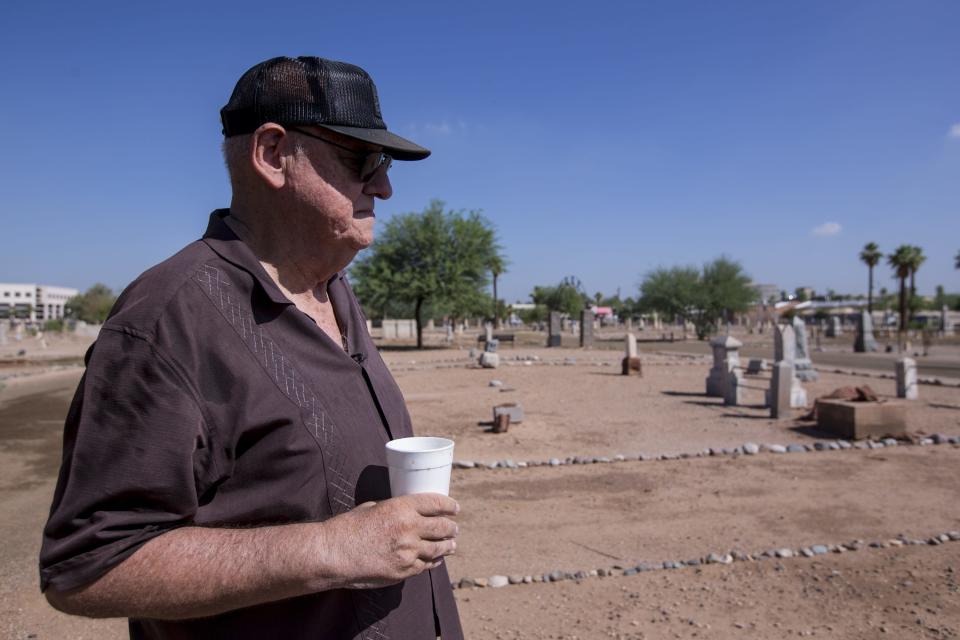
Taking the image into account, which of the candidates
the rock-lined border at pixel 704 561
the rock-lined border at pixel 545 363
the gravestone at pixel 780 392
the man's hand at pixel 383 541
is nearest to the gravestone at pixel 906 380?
the gravestone at pixel 780 392

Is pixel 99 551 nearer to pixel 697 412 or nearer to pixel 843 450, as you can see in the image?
pixel 843 450

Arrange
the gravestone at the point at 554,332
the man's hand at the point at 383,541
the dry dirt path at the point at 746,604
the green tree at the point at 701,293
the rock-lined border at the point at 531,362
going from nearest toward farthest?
1. the man's hand at the point at 383,541
2. the dry dirt path at the point at 746,604
3. the rock-lined border at the point at 531,362
4. the gravestone at the point at 554,332
5. the green tree at the point at 701,293

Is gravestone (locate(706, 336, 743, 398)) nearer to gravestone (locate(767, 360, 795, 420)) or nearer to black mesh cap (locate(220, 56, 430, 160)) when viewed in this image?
gravestone (locate(767, 360, 795, 420))

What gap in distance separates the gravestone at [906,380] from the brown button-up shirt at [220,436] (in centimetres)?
1460

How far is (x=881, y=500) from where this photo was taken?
20.9 ft

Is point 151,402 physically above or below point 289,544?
above

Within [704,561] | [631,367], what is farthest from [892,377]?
[704,561]

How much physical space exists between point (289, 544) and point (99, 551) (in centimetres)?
30

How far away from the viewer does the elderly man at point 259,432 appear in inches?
41.0

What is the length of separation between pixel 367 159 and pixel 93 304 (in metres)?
91.4

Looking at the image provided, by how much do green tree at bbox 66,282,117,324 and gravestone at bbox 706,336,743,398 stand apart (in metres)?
75.4

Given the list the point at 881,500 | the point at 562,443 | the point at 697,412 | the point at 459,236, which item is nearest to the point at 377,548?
the point at 881,500

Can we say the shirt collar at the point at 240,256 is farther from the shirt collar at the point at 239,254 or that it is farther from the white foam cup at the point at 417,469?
the white foam cup at the point at 417,469

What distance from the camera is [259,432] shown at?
1179mm
